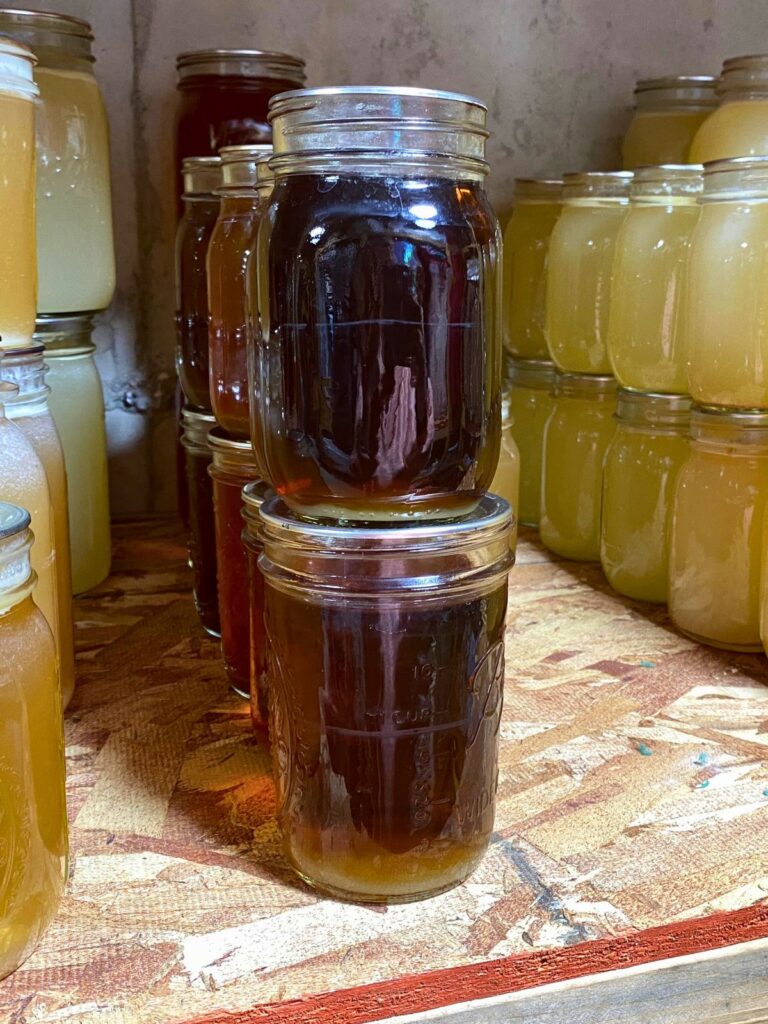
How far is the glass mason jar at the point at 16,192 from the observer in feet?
Result: 2.82

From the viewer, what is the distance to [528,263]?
158 centimetres

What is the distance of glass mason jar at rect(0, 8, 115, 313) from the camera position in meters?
1.26

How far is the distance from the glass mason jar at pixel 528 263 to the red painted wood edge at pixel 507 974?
38.9 inches

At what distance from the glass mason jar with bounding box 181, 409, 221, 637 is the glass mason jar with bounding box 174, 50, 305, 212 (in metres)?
0.48

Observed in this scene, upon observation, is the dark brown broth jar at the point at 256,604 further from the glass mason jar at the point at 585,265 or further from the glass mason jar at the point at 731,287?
the glass mason jar at the point at 585,265

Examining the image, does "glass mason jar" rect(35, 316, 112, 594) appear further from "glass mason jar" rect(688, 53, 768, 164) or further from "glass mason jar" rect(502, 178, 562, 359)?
"glass mason jar" rect(688, 53, 768, 164)

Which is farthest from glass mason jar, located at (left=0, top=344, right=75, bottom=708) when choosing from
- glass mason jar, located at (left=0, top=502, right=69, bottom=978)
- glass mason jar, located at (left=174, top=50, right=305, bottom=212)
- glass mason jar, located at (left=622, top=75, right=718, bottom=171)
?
glass mason jar, located at (left=622, top=75, right=718, bottom=171)

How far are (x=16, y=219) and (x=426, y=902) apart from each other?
24.5 inches

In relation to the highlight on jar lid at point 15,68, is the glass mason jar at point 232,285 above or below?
below

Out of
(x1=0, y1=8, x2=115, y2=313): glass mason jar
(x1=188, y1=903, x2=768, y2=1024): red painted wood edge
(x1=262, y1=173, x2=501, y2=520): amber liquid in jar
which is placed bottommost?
(x1=188, y1=903, x2=768, y2=1024): red painted wood edge

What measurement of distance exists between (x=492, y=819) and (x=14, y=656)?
1.13ft

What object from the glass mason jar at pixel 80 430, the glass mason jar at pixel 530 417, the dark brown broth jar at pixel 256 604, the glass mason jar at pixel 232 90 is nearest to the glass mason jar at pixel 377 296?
the dark brown broth jar at pixel 256 604

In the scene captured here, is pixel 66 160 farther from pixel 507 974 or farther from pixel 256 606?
pixel 507 974

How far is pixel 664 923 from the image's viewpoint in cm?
70
